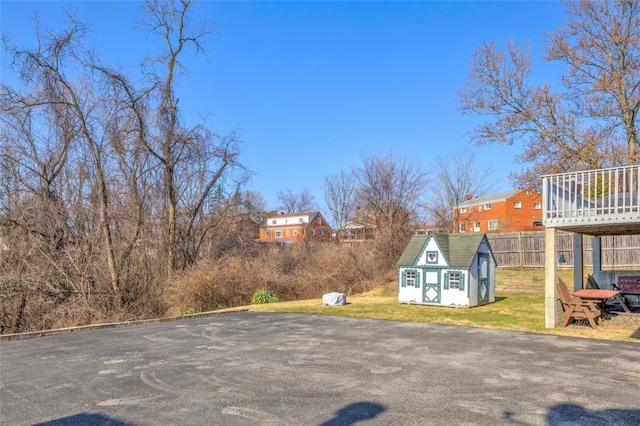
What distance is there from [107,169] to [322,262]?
10.7 m

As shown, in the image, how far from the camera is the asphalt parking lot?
4766 millimetres

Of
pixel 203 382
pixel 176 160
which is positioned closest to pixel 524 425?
pixel 203 382

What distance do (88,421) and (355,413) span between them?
9.42 feet

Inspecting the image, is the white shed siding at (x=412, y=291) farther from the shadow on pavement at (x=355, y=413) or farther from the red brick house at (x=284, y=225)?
the red brick house at (x=284, y=225)

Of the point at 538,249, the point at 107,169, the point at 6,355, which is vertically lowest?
the point at 6,355

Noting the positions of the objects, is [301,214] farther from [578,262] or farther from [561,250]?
[578,262]

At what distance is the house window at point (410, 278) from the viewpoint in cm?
1536

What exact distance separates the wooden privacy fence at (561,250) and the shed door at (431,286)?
8190 mm

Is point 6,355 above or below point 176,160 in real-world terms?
below

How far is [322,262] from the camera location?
2230cm

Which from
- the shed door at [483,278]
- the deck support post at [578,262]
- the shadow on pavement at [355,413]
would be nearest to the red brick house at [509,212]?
the shed door at [483,278]

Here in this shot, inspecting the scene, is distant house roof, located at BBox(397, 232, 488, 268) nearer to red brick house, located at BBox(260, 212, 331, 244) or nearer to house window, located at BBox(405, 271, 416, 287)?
house window, located at BBox(405, 271, 416, 287)

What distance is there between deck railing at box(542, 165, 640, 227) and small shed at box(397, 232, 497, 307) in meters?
4.07

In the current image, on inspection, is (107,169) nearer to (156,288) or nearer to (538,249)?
(156,288)
